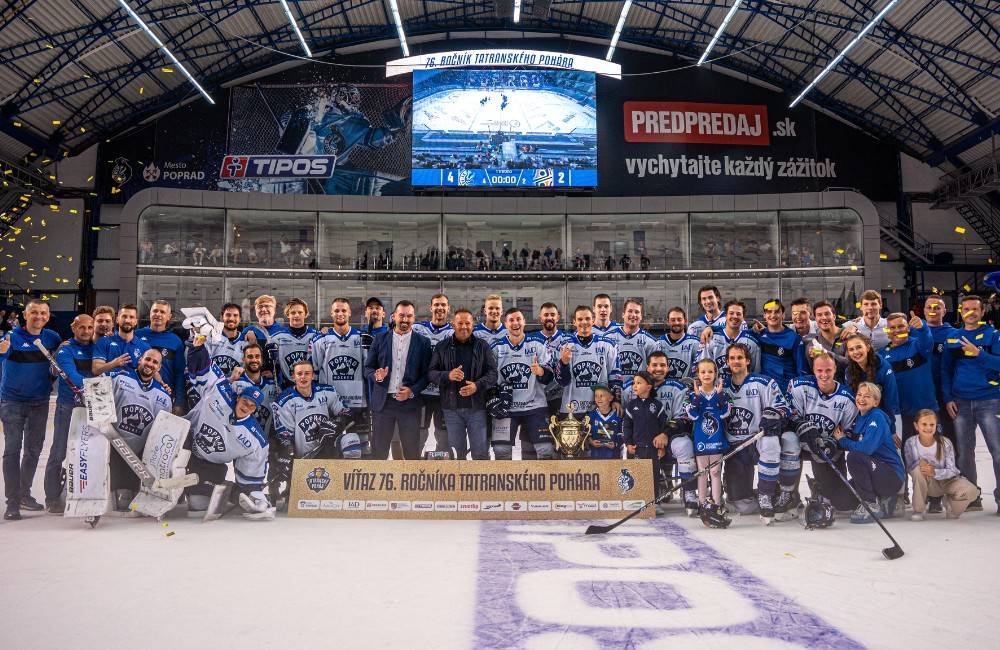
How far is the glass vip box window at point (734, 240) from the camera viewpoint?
20.3 metres

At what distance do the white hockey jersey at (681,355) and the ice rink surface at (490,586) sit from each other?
7.14 ft

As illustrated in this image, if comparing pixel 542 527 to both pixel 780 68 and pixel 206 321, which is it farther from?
pixel 780 68

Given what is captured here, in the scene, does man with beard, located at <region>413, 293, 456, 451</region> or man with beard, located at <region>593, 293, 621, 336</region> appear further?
man with beard, located at <region>593, 293, 621, 336</region>

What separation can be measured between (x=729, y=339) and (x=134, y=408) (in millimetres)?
5706

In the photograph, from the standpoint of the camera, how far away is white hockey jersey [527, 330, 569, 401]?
7.23 metres

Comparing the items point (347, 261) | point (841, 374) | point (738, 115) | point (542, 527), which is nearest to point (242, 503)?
point (542, 527)

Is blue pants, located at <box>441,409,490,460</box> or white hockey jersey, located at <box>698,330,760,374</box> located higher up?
white hockey jersey, located at <box>698,330,760,374</box>

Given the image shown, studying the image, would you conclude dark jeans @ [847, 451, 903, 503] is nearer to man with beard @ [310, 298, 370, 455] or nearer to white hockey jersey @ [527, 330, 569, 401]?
white hockey jersey @ [527, 330, 569, 401]

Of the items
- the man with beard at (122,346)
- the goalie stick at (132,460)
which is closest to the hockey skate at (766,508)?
the goalie stick at (132,460)

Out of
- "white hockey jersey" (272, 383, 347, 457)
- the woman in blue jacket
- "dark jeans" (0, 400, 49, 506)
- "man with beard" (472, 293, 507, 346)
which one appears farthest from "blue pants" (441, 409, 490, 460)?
"dark jeans" (0, 400, 49, 506)

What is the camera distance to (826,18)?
2066 centimetres

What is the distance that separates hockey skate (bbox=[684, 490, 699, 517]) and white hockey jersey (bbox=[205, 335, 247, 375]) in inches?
180

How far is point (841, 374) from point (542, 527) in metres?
3.31

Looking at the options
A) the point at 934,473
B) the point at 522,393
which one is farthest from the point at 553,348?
the point at 934,473
